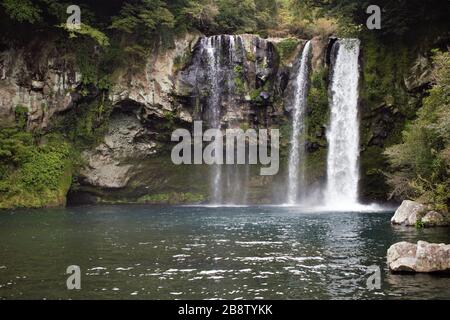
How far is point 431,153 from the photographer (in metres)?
21.4

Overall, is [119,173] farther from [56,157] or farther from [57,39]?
[57,39]

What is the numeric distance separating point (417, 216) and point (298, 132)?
48.9ft

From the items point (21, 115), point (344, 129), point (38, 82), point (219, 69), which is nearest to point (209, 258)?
point (344, 129)

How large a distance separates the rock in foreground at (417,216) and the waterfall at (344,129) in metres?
10.5

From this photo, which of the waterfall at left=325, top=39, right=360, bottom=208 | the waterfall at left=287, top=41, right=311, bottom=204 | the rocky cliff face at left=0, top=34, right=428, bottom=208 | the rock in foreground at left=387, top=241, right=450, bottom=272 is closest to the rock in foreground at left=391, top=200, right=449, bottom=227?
the rock in foreground at left=387, top=241, right=450, bottom=272

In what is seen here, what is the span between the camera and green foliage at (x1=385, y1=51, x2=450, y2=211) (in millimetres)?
18766

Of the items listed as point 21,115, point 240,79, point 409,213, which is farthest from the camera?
point 240,79

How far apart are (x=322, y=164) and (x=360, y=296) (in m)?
24.6

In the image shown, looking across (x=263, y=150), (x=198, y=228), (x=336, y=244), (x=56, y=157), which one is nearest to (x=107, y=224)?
(x=198, y=228)

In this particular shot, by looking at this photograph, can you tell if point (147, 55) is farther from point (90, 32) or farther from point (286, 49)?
point (286, 49)

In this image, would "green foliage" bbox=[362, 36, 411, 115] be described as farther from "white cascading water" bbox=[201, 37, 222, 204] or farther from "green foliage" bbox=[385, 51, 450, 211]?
"white cascading water" bbox=[201, 37, 222, 204]

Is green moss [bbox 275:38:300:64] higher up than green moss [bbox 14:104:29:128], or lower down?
higher up

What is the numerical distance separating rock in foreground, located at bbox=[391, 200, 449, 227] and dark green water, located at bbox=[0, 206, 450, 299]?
2.08 feet

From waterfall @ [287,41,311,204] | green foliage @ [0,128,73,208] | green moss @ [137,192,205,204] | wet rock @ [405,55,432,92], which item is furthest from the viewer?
green moss @ [137,192,205,204]
